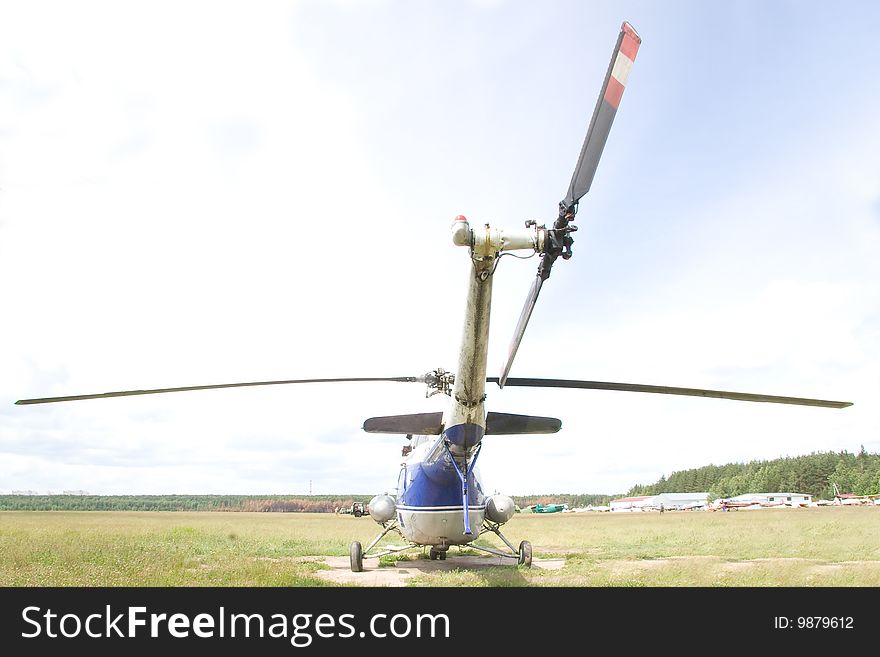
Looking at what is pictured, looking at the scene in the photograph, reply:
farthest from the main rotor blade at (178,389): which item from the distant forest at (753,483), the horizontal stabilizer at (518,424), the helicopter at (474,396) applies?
the distant forest at (753,483)

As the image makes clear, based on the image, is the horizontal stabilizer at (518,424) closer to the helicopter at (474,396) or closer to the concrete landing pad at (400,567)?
the helicopter at (474,396)

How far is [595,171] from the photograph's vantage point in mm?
4898

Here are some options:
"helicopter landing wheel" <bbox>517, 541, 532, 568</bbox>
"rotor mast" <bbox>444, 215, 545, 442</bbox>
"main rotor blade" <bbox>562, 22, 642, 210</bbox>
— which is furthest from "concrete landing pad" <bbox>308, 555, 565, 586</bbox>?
"main rotor blade" <bbox>562, 22, 642, 210</bbox>

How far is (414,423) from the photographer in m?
11.7

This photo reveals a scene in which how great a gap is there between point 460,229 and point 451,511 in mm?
8298

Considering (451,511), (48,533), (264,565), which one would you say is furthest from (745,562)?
(48,533)

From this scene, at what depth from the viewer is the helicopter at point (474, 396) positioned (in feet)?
16.0

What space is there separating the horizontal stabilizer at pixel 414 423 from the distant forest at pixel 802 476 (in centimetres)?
8815

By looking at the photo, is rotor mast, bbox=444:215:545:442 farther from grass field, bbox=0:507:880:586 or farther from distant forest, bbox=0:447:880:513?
distant forest, bbox=0:447:880:513

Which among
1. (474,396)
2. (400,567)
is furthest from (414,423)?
(400,567)

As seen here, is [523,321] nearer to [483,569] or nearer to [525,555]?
[483,569]

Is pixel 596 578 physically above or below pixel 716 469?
below
